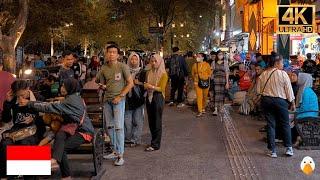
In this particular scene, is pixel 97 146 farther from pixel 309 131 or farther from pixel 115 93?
pixel 309 131

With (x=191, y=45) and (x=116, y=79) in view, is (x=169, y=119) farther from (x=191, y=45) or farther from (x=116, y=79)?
(x=191, y=45)

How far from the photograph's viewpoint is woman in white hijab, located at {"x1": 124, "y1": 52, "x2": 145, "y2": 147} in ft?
30.9

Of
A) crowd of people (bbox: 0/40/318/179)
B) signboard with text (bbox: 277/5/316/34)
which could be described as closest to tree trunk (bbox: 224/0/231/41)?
crowd of people (bbox: 0/40/318/179)

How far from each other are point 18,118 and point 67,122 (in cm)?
61

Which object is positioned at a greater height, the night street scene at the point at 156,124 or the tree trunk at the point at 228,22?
the tree trunk at the point at 228,22

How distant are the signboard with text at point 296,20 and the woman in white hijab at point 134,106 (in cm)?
367

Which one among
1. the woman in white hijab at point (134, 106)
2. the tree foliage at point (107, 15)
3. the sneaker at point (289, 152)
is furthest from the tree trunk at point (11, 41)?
the sneaker at point (289, 152)

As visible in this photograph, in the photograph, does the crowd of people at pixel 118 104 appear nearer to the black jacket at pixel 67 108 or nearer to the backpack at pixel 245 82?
the black jacket at pixel 67 108

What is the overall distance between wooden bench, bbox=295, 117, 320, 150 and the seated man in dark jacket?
4799 millimetres

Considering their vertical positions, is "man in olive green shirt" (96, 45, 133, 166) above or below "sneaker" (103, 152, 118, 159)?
above

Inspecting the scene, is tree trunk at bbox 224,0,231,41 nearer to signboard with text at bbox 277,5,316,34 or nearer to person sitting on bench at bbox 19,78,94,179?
signboard with text at bbox 277,5,316,34

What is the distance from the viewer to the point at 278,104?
28.5ft

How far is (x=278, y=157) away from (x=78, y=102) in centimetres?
370

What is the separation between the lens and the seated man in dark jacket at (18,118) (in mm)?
6559
